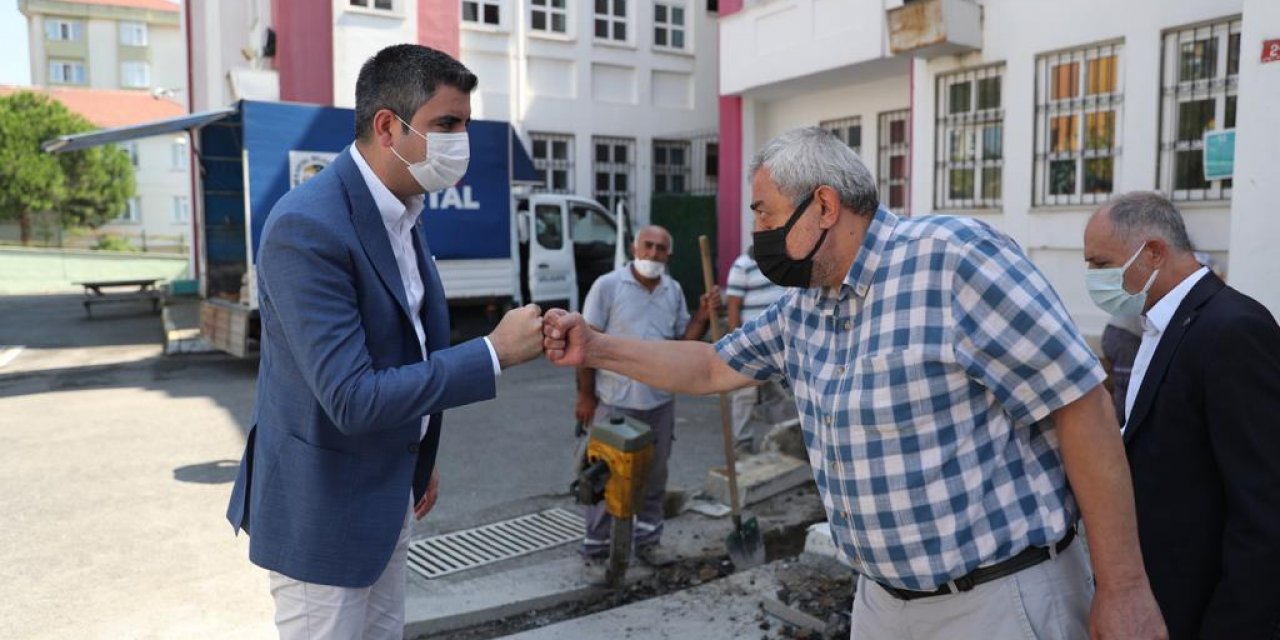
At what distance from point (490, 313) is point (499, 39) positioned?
6.99m

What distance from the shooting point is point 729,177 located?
1565cm

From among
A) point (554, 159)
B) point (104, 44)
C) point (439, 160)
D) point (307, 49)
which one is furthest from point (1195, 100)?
point (104, 44)

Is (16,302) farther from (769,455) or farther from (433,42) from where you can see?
(769,455)

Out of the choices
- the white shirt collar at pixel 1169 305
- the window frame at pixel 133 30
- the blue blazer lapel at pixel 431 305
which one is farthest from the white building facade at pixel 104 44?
the white shirt collar at pixel 1169 305

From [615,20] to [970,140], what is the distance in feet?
36.4

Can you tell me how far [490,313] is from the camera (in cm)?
1397

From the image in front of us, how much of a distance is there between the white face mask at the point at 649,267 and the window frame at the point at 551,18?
14114 mm

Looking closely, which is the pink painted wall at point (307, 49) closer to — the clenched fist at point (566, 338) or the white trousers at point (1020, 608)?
the clenched fist at point (566, 338)

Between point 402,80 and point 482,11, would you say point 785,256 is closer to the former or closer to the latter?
point 402,80

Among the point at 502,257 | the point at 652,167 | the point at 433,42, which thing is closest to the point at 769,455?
the point at 502,257

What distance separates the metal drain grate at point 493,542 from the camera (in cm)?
534

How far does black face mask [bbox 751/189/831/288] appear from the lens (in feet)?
7.00

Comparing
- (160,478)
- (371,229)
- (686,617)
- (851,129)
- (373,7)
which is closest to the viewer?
(371,229)

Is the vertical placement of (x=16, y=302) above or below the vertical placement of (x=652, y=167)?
below
